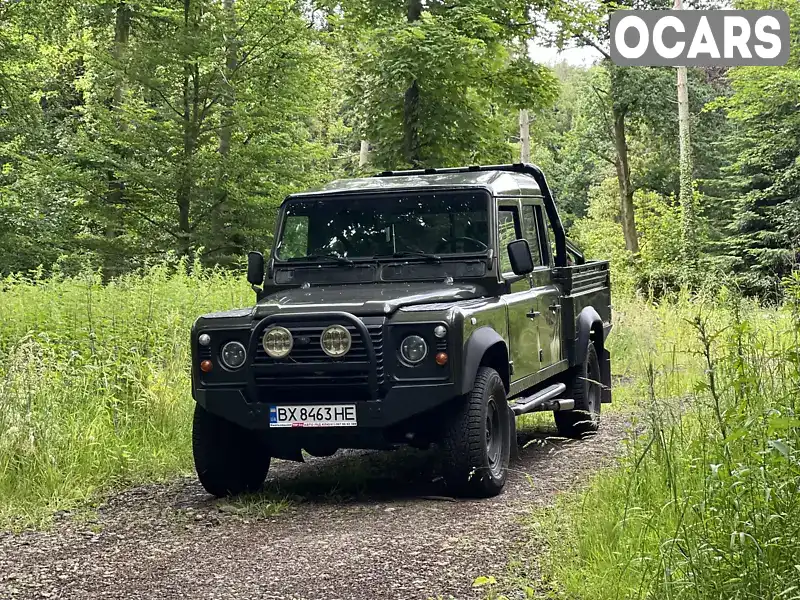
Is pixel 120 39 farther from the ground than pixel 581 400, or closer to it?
farther from the ground

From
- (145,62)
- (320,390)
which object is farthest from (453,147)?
(320,390)

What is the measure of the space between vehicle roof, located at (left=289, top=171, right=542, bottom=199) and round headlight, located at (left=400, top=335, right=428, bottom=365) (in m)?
1.85

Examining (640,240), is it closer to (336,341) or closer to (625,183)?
(625,183)

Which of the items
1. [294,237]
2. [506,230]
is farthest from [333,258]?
[506,230]

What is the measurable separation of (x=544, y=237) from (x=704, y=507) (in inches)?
206

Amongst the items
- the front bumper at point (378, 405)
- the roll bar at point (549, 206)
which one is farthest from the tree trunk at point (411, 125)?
the front bumper at point (378, 405)

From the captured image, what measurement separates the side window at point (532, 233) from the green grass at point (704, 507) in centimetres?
237

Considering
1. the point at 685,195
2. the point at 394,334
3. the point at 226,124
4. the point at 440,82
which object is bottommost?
the point at 394,334

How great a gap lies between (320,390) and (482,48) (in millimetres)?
11216

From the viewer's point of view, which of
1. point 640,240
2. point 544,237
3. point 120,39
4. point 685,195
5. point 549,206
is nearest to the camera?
point 544,237

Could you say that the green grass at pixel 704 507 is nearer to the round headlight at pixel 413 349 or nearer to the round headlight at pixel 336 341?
the round headlight at pixel 413 349

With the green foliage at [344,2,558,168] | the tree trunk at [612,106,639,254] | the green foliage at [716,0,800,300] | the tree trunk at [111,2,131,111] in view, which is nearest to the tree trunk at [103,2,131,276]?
the tree trunk at [111,2,131,111]

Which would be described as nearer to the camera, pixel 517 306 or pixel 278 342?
pixel 278 342

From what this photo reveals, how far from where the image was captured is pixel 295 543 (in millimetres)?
5707
